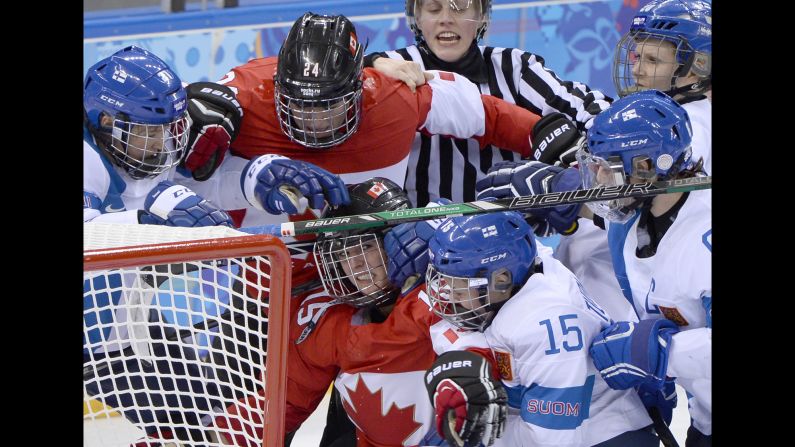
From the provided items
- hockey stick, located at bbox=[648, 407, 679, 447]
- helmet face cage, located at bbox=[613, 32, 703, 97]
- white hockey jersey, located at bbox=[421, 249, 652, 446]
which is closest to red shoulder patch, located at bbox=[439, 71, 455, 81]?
helmet face cage, located at bbox=[613, 32, 703, 97]

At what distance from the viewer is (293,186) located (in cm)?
242

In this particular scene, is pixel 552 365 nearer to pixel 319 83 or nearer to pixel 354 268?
pixel 354 268

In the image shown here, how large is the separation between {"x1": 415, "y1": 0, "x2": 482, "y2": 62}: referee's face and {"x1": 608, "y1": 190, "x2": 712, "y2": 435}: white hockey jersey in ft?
2.81

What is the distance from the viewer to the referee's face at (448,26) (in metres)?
2.97

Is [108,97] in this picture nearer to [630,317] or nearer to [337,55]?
[337,55]

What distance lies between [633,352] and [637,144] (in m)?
0.41

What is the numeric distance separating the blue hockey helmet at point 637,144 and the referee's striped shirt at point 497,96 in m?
0.63

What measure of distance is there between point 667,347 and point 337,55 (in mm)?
974

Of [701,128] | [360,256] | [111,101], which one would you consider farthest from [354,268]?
[701,128]

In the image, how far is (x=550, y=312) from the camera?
7.27 feet

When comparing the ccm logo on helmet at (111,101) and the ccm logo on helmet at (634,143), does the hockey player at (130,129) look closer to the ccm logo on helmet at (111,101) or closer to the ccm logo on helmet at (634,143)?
the ccm logo on helmet at (111,101)

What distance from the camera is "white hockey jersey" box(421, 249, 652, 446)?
85.4 inches
